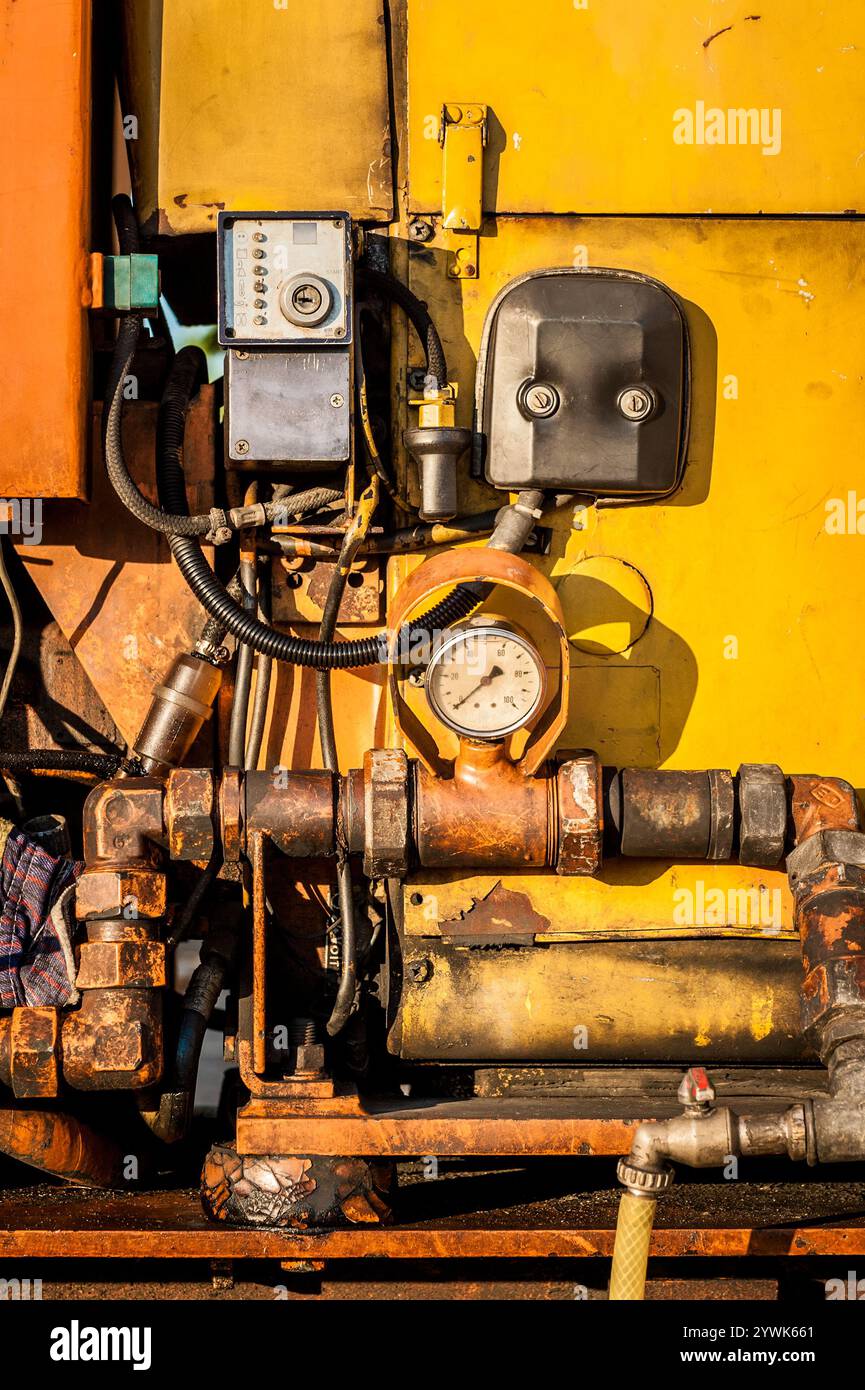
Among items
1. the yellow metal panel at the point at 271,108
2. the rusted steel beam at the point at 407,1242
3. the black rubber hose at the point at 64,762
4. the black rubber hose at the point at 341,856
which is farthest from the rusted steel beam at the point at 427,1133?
the yellow metal panel at the point at 271,108

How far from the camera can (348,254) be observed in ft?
9.31

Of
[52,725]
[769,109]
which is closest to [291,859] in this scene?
[52,725]

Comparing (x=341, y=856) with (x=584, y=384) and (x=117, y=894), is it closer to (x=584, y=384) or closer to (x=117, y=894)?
(x=117, y=894)

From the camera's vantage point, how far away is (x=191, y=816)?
9.00ft

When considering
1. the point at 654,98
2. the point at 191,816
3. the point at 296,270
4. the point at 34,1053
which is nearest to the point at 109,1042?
the point at 34,1053

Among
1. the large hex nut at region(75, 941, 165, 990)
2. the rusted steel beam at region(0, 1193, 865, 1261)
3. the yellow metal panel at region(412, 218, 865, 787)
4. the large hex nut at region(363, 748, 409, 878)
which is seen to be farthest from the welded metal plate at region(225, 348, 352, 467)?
the rusted steel beam at region(0, 1193, 865, 1261)

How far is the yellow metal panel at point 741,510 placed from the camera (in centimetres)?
296

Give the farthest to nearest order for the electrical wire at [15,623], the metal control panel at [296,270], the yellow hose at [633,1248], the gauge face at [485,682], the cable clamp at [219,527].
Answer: the electrical wire at [15,623]
the cable clamp at [219,527]
the metal control panel at [296,270]
the gauge face at [485,682]
the yellow hose at [633,1248]

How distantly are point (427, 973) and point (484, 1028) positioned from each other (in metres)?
0.17

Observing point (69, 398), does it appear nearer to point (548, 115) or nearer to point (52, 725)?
point (52, 725)

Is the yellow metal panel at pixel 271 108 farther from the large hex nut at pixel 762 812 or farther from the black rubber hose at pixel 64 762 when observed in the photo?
the large hex nut at pixel 762 812

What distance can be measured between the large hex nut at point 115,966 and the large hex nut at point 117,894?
0.06 metres

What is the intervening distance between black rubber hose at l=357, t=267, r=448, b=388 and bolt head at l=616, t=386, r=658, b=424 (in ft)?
1.29

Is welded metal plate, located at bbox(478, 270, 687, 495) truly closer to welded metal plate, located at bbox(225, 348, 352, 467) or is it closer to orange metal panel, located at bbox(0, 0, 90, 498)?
welded metal plate, located at bbox(225, 348, 352, 467)
